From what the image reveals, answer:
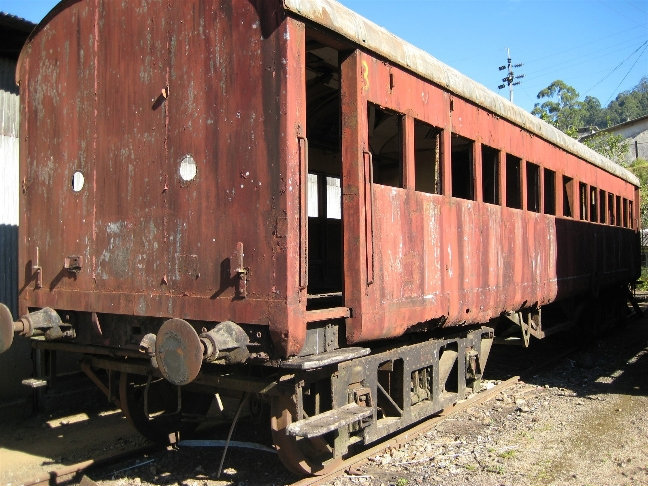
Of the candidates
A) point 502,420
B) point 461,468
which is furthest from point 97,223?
point 502,420

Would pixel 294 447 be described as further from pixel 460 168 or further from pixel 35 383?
pixel 460 168

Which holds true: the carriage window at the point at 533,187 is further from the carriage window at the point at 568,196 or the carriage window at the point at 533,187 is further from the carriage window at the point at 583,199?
the carriage window at the point at 583,199

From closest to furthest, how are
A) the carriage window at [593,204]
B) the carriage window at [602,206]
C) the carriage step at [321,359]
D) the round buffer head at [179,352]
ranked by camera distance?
the round buffer head at [179,352], the carriage step at [321,359], the carriage window at [593,204], the carriage window at [602,206]

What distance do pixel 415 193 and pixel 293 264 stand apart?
5.45 feet

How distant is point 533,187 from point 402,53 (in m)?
3.94

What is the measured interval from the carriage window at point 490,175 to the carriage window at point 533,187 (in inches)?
49.3

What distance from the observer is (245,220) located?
3807 mm

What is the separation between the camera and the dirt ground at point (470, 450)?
469cm

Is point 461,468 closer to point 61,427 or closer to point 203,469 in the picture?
point 203,469

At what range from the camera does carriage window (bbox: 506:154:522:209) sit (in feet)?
23.6

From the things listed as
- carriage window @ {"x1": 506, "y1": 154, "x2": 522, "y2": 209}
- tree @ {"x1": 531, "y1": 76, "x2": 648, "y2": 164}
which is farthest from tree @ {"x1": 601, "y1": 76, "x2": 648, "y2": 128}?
carriage window @ {"x1": 506, "y1": 154, "x2": 522, "y2": 209}

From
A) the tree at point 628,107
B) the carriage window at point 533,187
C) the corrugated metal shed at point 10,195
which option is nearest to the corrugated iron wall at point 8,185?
the corrugated metal shed at point 10,195

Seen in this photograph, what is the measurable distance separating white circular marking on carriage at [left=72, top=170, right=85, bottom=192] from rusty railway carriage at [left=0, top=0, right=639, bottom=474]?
1 cm

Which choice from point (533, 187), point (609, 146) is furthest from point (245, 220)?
point (609, 146)
